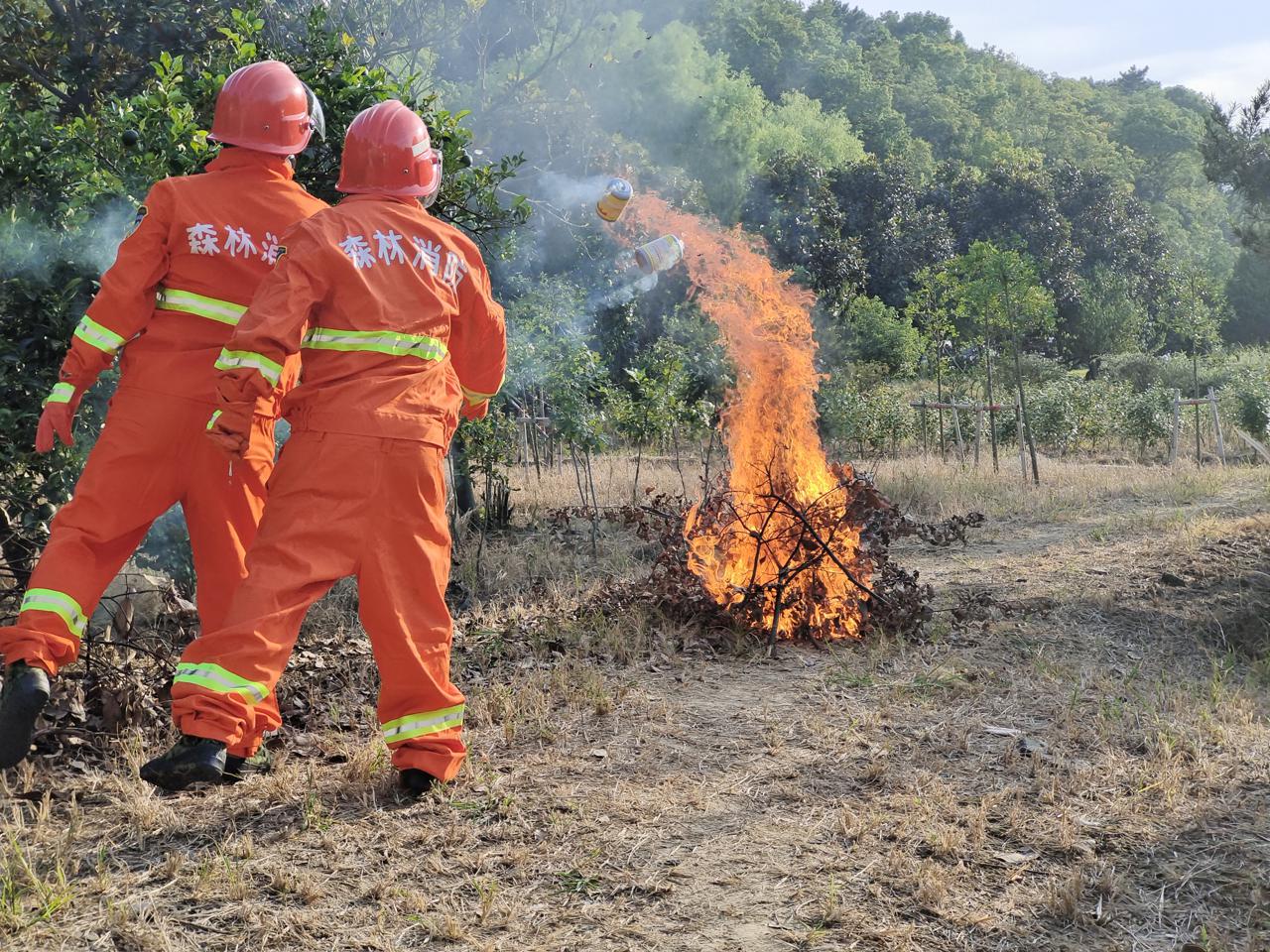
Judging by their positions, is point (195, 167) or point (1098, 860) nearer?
point (1098, 860)

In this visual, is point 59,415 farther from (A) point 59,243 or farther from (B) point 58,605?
(A) point 59,243

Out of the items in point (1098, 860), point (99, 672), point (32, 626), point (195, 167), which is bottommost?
point (1098, 860)

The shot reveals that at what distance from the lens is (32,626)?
3.39 meters

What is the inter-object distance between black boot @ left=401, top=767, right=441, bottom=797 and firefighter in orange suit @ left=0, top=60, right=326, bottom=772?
0.63m

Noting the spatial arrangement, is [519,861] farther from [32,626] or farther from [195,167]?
[195,167]

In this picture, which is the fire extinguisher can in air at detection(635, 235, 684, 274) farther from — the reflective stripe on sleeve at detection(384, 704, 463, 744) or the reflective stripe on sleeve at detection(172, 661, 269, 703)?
the reflective stripe on sleeve at detection(172, 661, 269, 703)

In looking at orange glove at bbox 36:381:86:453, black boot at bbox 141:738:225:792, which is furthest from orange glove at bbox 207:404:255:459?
black boot at bbox 141:738:225:792

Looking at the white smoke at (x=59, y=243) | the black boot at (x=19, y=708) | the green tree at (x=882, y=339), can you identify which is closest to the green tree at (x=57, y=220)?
the white smoke at (x=59, y=243)

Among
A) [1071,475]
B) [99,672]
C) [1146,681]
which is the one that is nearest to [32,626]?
[99,672]

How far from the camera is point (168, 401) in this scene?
3600mm

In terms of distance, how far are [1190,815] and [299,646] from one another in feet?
12.9

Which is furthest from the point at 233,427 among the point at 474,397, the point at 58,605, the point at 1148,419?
the point at 1148,419

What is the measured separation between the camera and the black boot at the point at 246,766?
3746mm

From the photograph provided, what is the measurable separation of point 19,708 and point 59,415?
981 mm
